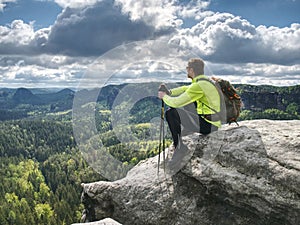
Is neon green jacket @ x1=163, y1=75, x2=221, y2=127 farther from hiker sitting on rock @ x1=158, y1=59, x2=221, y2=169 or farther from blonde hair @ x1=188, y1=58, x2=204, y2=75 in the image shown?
blonde hair @ x1=188, y1=58, x2=204, y2=75

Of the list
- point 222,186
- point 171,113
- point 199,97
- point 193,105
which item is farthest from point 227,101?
point 222,186

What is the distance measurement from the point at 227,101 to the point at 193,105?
1362 millimetres

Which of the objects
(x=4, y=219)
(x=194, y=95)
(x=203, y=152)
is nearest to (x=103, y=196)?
(x=203, y=152)

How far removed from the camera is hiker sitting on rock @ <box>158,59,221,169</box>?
10.5m

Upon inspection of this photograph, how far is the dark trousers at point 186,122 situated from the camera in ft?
37.1

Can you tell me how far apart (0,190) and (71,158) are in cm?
5545

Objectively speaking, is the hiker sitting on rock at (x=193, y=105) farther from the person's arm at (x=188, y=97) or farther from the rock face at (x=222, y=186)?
the rock face at (x=222, y=186)

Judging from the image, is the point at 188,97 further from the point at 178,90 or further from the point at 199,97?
the point at 178,90

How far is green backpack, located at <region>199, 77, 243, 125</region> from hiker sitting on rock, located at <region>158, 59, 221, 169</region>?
0.33 meters

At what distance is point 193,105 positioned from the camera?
11.3 metres

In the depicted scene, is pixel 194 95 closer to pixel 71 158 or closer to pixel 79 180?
pixel 79 180

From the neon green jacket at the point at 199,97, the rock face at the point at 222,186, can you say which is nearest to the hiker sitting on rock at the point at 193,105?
the neon green jacket at the point at 199,97

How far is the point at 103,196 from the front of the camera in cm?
1221

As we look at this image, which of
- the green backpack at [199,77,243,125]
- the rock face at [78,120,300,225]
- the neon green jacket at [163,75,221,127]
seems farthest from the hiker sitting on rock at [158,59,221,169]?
the rock face at [78,120,300,225]
